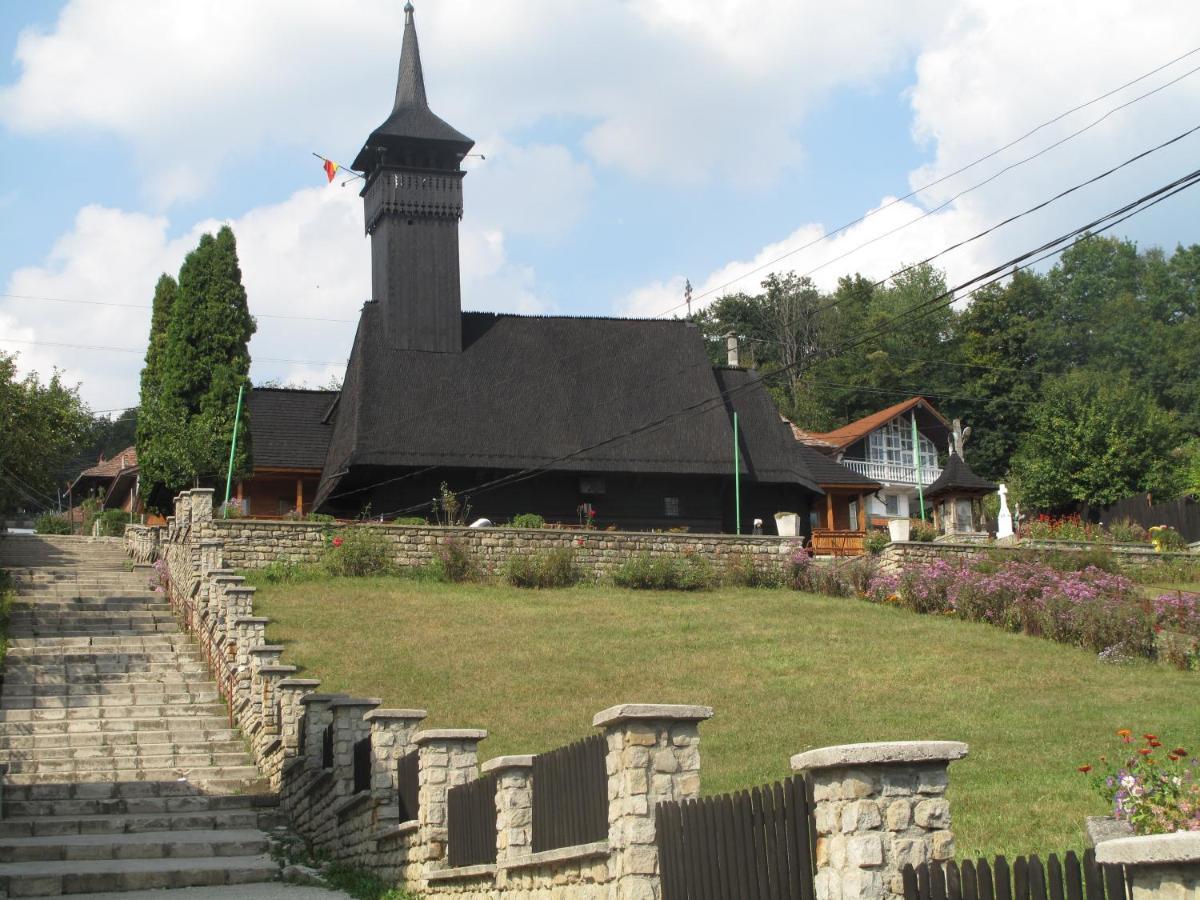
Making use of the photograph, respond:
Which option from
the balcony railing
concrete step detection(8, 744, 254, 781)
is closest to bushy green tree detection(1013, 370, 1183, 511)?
the balcony railing

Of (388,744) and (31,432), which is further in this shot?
(31,432)

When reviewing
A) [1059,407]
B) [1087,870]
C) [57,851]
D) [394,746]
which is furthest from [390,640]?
[1059,407]

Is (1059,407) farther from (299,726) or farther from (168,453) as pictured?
(299,726)

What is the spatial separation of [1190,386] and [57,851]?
212ft

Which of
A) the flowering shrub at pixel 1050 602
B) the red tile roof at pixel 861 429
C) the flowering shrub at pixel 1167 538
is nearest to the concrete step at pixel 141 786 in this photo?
the flowering shrub at pixel 1050 602

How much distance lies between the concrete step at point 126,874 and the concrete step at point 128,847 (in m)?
0.14

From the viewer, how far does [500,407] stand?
37.3 m

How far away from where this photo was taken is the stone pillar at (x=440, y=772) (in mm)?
10922

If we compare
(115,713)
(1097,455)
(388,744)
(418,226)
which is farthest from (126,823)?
(1097,455)

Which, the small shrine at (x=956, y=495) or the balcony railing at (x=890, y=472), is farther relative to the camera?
the balcony railing at (x=890, y=472)

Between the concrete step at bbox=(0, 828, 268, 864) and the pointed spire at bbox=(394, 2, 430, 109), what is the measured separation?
28.4 m

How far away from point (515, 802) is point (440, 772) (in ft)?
5.40

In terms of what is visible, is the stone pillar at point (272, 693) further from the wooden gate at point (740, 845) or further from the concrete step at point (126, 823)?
the wooden gate at point (740, 845)

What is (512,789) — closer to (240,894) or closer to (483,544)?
(240,894)
